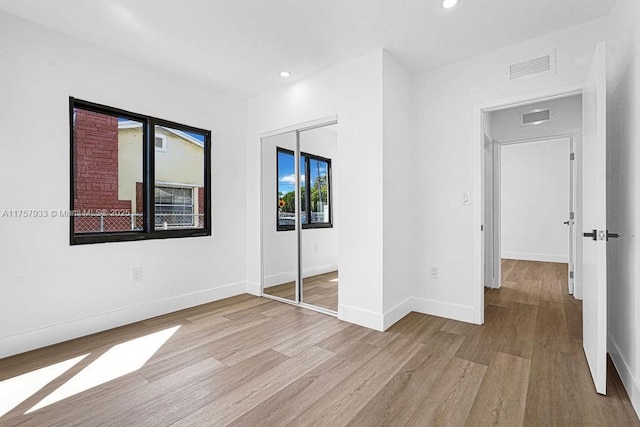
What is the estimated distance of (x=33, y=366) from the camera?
2.23 meters

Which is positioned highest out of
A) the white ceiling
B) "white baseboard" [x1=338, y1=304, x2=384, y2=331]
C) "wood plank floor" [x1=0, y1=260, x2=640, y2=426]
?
the white ceiling

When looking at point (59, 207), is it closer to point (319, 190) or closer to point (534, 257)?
point (319, 190)

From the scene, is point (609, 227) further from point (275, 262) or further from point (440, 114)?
point (275, 262)

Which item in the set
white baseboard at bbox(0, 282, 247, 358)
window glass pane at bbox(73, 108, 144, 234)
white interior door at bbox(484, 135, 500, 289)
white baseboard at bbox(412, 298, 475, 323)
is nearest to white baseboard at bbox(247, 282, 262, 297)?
white baseboard at bbox(0, 282, 247, 358)

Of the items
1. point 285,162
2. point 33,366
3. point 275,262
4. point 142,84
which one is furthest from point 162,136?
point 33,366

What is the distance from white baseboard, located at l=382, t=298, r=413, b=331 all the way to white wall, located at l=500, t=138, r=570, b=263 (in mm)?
5240

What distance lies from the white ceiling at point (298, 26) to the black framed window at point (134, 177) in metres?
0.68

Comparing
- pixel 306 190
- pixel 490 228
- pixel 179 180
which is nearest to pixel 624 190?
pixel 490 228

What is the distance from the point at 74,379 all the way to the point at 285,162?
272cm

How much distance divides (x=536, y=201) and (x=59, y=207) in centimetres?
832

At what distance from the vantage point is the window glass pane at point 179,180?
11.4 feet

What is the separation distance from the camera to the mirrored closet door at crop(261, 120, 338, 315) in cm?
347

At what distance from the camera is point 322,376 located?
2.11 m

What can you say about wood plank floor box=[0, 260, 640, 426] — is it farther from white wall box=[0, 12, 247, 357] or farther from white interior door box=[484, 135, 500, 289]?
white interior door box=[484, 135, 500, 289]
